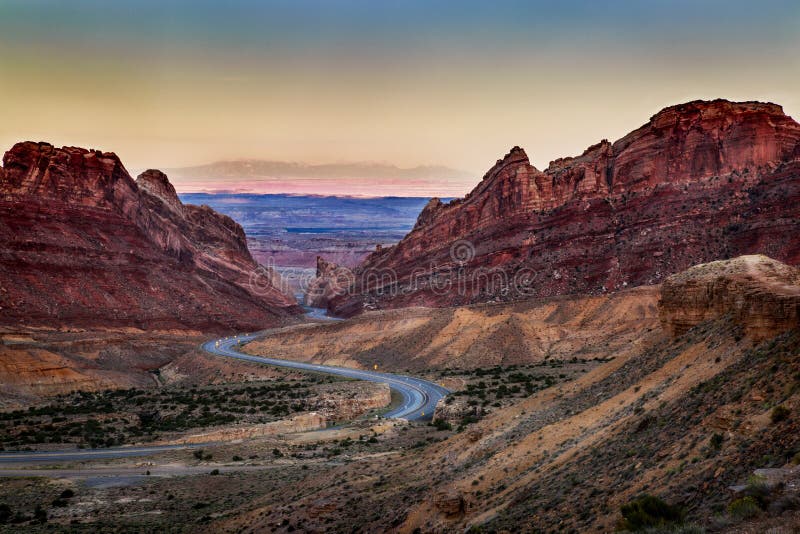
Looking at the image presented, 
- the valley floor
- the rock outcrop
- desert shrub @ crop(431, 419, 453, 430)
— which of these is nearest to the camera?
the valley floor

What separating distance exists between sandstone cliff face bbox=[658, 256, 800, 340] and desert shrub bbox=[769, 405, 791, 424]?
483 centimetres

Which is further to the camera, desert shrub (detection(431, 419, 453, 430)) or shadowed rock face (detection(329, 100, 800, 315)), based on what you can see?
shadowed rock face (detection(329, 100, 800, 315))

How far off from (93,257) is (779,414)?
316 feet

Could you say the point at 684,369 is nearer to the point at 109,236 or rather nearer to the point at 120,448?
the point at 120,448

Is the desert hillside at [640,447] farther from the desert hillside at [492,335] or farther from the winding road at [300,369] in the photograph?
the desert hillside at [492,335]

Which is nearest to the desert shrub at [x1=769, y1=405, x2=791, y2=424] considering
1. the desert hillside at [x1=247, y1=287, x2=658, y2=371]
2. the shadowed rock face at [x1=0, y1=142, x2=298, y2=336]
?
the desert hillside at [x1=247, y1=287, x2=658, y2=371]

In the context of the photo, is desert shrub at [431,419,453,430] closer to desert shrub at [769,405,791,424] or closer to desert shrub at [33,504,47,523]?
desert shrub at [33,504,47,523]

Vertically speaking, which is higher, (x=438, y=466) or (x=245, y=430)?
(x=438, y=466)

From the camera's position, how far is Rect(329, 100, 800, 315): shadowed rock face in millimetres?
77000

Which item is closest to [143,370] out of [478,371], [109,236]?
[109,236]

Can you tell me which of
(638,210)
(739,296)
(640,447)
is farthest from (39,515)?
(638,210)

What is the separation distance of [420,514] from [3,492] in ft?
64.6

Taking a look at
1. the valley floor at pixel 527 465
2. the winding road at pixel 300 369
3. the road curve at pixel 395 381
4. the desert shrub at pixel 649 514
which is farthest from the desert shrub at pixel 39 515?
the road curve at pixel 395 381

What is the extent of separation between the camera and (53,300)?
90.8m
